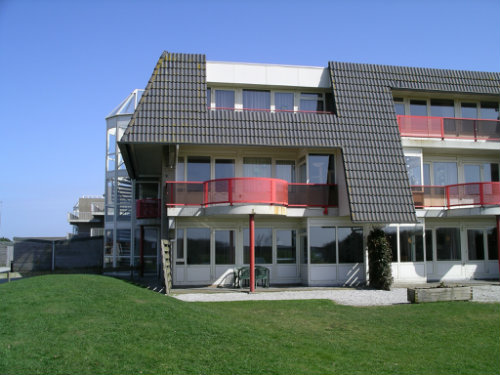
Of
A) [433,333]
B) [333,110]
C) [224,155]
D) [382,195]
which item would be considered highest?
[333,110]

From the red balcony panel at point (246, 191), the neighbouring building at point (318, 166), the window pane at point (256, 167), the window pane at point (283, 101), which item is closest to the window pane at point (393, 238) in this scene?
the neighbouring building at point (318, 166)

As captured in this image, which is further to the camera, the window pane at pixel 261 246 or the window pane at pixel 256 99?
the window pane at pixel 256 99

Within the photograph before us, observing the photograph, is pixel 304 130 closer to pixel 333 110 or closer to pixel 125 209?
pixel 333 110

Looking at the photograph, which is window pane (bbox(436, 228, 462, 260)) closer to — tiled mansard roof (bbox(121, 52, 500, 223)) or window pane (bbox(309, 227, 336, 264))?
tiled mansard roof (bbox(121, 52, 500, 223))

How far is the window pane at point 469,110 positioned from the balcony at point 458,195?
440 centimetres

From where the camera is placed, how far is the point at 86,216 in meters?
46.5

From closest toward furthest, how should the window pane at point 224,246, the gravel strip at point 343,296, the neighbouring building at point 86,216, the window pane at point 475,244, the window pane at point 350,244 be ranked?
the gravel strip at point 343,296 < the window pane at point 350,244 < the window pane at point 224,246 < the window pane at point 475,244 < the neighbouring building at point 86,216

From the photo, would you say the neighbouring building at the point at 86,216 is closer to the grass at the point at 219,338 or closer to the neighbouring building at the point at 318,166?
the neighbouring building at the point at 318,166

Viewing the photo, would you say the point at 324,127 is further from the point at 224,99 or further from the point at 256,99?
the point at 224,99

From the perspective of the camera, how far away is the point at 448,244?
2091 cm

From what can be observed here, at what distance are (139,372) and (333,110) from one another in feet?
51.1

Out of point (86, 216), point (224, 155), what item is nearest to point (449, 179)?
point (224, 155)

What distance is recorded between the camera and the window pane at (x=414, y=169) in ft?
67.3

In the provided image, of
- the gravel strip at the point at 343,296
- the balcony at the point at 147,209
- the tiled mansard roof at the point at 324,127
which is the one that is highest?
the tiled mansard roof at the point at 324,127
